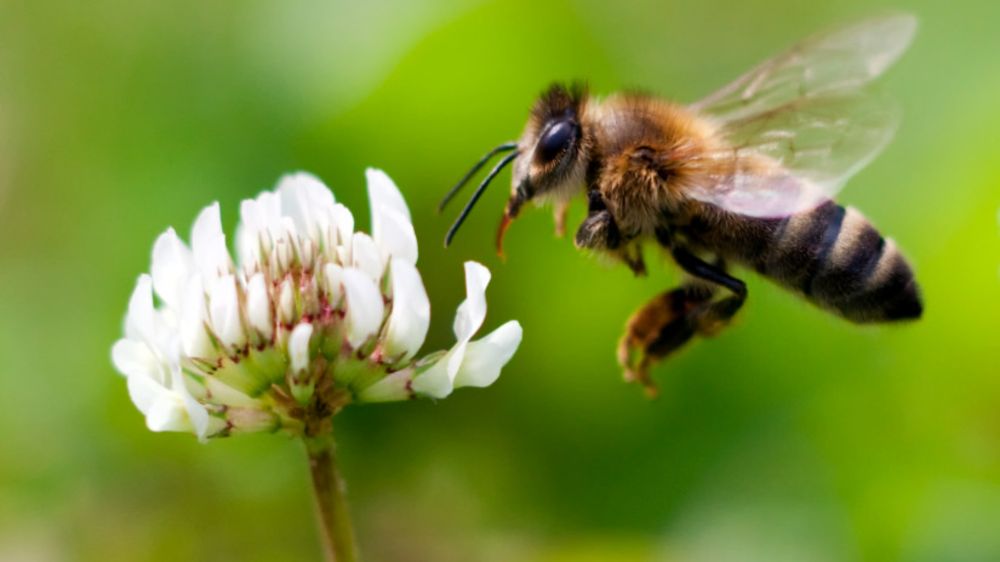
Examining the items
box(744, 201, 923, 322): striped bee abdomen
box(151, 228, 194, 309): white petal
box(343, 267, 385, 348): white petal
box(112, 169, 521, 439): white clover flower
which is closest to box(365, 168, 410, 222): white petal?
box(112, 169, 521, 439): white clover flower

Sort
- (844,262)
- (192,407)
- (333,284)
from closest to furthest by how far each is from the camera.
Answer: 1. (192,407)
2. (333,284)
3. (844,262)

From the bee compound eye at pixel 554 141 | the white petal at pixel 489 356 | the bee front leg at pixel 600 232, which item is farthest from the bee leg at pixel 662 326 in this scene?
the white petal at pixel 489 356

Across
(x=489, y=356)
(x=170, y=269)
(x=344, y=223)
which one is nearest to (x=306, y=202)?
(x=344, y=223)

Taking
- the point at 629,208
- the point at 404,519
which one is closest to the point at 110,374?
the point at 404,519

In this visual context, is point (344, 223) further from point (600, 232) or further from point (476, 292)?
Result: point (600, 232)

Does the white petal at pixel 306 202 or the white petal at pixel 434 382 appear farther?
the white petal at pixel 306 202

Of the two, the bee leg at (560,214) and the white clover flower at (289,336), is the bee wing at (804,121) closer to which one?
the bee leg at (560,214)
